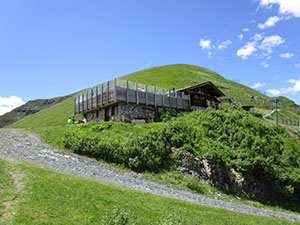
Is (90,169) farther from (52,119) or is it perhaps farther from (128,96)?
(52,119)

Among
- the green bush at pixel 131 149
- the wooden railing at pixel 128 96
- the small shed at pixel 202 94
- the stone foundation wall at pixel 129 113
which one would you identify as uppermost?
the small shed at pixel 202 94

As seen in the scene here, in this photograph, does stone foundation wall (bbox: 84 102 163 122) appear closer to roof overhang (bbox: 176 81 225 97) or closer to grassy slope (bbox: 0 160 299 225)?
roof overhang (bbox: 176 81 225 97)

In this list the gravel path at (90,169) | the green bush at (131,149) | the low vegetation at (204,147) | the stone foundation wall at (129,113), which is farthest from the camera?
the stone foundation wall at (129,113)

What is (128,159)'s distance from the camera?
21531 millimetres

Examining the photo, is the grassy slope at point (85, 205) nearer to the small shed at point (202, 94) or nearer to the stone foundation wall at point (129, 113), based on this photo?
the stone foundation wall at point (129, 113)

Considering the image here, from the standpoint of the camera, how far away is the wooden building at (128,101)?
31781mm

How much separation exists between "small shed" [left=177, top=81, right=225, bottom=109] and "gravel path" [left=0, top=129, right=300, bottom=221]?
82.3 ft

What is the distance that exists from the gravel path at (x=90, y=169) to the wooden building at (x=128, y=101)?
434 inches

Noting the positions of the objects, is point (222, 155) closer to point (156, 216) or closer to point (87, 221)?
point (156, 216)

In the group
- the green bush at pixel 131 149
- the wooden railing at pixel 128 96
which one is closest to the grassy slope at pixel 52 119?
the wooden railing at pixel 128 96

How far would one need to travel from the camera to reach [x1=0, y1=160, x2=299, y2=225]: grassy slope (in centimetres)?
902

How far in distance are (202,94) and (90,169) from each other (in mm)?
31026

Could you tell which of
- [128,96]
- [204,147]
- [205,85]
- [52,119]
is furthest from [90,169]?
[52,119]

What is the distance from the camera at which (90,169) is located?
1869 cm
